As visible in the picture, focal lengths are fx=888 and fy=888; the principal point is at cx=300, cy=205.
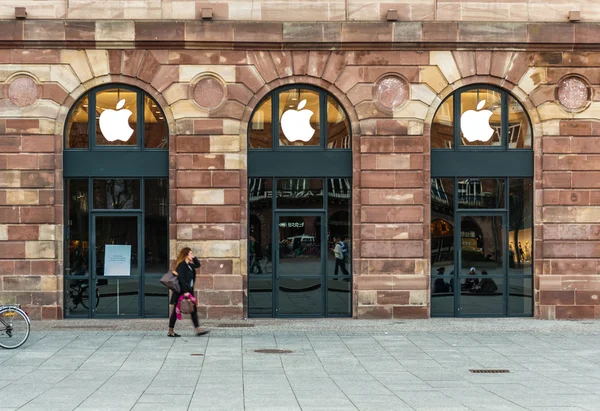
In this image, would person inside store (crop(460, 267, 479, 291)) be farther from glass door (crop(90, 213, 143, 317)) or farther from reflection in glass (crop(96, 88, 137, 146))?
reflection in glass (crop(96, 88, 137, 146))

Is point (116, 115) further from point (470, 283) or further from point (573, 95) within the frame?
point (573, 95)

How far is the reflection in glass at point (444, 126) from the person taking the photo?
20969mm

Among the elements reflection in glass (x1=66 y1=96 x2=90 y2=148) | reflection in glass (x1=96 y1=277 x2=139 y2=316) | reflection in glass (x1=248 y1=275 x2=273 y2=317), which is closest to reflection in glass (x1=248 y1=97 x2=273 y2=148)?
reflection in glass (x1=248 y1=275 x2=273 y2=317)

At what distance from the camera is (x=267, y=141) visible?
2078cm

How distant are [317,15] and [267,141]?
124 inches

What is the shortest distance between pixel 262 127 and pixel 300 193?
1785 millimetres

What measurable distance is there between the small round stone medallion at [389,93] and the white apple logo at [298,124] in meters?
1.63

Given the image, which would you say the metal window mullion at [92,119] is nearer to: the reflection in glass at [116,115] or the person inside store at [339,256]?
the reflection in glass at [116,115]

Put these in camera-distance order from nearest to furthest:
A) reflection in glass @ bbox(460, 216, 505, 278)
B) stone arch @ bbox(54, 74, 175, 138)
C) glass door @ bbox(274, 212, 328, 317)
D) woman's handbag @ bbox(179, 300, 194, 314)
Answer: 1. woman's handbag @ bbox(179, 300, 194, 314)
2. stone arch @ bbox(54, 74, 175, 138)
3. glass door @ bbox(274, 212, 328, 317)
4. reflection in glass @ bbox(460, 216, 505, 278)

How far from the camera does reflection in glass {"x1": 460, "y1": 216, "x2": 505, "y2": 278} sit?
2106 cm

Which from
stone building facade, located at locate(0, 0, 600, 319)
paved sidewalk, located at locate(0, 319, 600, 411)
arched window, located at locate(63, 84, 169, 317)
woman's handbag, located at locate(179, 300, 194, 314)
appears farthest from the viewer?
arched window, located at locate(63, 84, 169, 317)

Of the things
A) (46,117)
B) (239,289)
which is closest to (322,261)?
(239,289)

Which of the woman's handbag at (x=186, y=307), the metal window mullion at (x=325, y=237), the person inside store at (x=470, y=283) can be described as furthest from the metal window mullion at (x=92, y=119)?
the person inside store at (x=470, y=283)

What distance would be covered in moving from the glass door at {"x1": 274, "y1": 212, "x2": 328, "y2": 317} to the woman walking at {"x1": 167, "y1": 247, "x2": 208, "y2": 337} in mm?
2944
